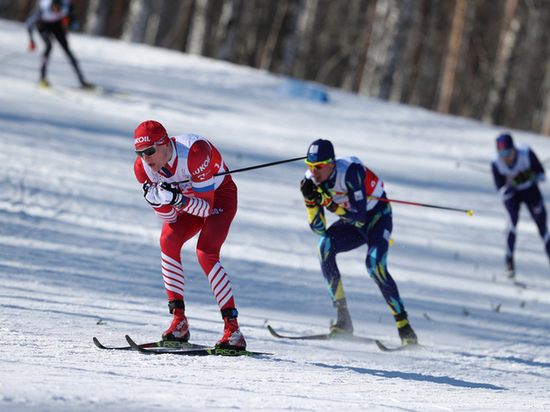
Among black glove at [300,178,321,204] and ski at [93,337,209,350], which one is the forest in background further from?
ski at [93,337,209,350]

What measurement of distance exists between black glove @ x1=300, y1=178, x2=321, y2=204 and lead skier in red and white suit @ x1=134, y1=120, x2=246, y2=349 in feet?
2.52

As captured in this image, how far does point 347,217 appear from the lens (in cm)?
512

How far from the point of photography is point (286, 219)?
8570mm

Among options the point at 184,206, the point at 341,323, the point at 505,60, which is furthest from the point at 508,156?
the point at 505,60

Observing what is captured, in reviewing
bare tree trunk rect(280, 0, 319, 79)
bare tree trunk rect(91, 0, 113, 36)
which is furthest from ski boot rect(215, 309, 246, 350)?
bare tree trunk rect(91, 0, 113, 36)

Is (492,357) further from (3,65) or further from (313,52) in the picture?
(313,52)

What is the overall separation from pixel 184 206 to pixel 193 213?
108 millimetres

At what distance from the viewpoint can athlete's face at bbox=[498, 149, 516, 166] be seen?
25.9 feet

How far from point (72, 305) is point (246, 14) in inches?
1173

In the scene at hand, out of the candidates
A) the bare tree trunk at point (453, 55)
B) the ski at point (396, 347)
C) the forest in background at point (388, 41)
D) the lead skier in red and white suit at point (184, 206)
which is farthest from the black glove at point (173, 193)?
the bare tree trunk at point (453, 55)

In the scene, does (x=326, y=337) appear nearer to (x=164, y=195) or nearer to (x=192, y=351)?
(x=192, y=351)

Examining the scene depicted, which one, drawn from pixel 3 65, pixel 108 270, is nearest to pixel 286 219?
pixel 108 270

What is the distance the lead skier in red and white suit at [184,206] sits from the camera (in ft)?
12.6

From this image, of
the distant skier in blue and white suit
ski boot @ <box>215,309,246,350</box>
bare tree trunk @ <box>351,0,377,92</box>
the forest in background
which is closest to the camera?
ski boot @ <box>215,309,246,350</box>
